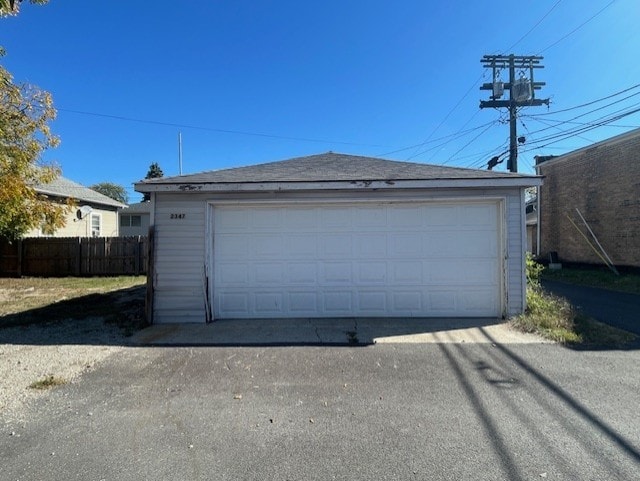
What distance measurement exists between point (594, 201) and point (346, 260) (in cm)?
1283

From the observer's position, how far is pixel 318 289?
731 centimetres

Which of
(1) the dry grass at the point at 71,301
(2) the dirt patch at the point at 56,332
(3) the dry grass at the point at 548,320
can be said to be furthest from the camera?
(1) the dry grass at the point at 71,301

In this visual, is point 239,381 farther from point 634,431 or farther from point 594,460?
point 634,431

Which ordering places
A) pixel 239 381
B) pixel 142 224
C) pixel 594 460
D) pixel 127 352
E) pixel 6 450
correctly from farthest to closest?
pixel 142 224
pixel 127 352
pixel 239 381
pixel 6 450
pixel 594 460

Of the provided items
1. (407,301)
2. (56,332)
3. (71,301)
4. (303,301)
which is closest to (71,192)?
(71,301)

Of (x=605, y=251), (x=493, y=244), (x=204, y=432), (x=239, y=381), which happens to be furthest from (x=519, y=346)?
(x=605, y=251)

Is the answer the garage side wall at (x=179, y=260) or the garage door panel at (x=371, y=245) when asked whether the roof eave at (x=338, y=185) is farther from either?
the garage door panel at (x=371, y=245)

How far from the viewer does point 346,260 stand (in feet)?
24.0

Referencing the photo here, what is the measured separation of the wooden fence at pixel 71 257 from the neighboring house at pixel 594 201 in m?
17.7

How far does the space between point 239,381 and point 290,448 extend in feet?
5.07

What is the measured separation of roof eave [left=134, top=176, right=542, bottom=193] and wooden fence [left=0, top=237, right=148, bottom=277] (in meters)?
9.49

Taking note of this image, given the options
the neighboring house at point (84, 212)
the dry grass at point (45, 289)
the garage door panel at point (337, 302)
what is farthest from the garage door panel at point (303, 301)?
the neighboring house at point (84, 212)

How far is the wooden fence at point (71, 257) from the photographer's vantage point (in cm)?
1543

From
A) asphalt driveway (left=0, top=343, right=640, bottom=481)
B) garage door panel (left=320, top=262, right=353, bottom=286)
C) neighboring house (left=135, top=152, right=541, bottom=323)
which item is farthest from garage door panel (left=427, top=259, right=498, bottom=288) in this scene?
asphalt driveway (left=0, top=343, right=640, bottom=481)
